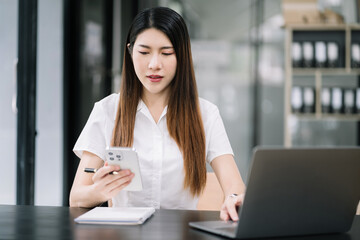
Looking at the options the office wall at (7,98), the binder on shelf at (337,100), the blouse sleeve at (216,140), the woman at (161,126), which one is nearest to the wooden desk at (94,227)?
the woman at (161,126)

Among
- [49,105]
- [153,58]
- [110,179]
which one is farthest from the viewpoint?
[49,105]

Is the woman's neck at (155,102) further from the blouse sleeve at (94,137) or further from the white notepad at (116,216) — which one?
the white notepad at (116,216)

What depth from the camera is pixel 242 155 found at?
16.6 feet

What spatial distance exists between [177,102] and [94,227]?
2.31 feet

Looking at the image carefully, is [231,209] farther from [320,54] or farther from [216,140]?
[320,54]

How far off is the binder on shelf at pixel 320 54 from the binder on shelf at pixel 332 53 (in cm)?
5

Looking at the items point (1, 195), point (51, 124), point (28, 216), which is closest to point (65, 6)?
point (51, 124)

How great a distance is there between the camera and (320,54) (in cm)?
421

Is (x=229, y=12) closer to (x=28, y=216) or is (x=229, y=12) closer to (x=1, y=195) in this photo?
(x=1, y=195)

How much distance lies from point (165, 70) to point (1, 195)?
1.56m

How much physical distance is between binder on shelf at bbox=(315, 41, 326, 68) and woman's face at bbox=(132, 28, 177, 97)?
2.93m

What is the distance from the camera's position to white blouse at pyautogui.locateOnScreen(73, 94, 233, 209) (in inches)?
65.4

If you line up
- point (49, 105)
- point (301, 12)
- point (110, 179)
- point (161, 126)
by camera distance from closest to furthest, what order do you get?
point (110, 179) < point (161, 126) < point (49, 105) < point (301, 12)

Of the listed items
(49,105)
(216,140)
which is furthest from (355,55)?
(216,140)
